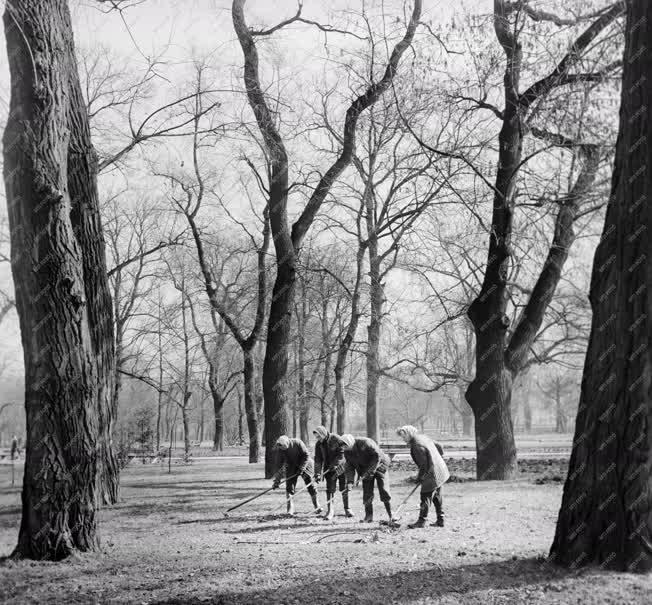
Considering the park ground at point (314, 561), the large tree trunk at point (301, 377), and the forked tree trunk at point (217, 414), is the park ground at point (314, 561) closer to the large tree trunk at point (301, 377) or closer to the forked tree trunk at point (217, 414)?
the large tree trunk at point (301, 377)

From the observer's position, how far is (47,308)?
28.6 ft

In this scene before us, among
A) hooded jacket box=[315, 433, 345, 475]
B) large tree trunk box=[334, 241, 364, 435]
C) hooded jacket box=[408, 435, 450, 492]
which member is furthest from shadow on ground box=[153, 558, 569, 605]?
large tree trunk box=[334, 241, 364, 435]

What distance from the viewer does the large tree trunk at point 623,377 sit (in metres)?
7.05

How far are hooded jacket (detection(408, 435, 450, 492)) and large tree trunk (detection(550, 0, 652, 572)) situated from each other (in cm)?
336

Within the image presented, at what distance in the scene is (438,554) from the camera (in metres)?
8.69

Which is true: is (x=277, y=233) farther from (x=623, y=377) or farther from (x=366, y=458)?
(x=623, y=377)

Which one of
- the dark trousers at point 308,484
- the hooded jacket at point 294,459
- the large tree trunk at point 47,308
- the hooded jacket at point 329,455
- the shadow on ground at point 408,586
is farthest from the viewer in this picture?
the hooded jacket at point 294,459

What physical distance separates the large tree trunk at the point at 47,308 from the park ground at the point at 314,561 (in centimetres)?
65

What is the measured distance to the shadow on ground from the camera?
6.63 metres

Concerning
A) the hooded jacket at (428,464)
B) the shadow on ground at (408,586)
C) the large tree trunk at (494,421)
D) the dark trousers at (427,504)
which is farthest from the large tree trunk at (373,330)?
the shadow on ground at (408,586)

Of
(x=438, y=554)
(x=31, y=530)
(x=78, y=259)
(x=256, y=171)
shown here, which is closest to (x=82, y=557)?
(x=31, y=530)

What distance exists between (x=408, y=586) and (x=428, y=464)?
4150mm

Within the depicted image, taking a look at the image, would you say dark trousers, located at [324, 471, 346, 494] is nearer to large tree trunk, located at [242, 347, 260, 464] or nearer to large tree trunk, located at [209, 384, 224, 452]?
large tree trunk, located at [242, 347, 260, 464]

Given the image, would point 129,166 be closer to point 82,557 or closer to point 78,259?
point 78,259
